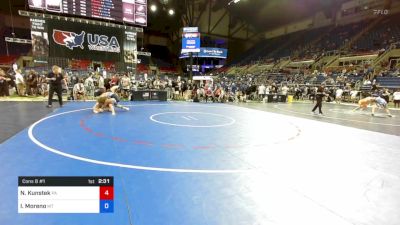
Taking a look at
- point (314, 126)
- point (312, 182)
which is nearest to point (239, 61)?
point (314, 126)

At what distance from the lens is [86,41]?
18969 mm

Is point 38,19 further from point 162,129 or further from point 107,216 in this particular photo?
point 107,216

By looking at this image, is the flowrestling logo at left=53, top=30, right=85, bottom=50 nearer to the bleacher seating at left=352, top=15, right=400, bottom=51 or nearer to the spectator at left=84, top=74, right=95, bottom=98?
the spectator at left=84, top=74, right=95, bottom=98

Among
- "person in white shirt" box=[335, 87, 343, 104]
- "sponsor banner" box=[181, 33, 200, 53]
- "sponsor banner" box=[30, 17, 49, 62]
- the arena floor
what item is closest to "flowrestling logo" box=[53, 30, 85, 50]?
"sponsor banner" box=[30, 17, 49, 62]

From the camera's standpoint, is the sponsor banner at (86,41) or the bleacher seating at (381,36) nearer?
the sponsor banner at (86,41)

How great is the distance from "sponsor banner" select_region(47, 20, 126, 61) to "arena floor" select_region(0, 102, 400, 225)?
1323 cm

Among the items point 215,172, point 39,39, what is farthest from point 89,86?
point 215,172

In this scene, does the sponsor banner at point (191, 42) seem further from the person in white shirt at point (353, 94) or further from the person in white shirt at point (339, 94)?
the person in white shirt at point (353, 94)

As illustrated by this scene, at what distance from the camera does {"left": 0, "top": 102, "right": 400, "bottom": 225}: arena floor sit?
2.77 metres

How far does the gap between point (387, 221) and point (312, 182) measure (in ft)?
3.51

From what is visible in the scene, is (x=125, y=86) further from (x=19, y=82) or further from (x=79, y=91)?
(x=19, y=82)

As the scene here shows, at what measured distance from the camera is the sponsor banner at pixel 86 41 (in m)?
17.9
